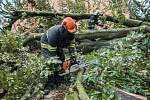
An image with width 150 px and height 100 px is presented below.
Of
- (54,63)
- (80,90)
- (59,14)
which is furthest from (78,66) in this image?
(59,14)

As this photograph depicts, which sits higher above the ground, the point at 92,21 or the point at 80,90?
the point at 92,21

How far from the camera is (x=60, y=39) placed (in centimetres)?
467

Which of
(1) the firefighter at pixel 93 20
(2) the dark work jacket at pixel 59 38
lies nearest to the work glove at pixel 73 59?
(2) the dark work jacket at pixel 59 38

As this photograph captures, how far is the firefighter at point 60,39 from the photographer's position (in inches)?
177

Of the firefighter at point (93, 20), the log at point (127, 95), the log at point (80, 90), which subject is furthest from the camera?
the firefighter at point (93, 20)

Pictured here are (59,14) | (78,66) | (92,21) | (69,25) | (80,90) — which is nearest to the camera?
(80,90)

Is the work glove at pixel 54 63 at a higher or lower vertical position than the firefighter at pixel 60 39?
lower

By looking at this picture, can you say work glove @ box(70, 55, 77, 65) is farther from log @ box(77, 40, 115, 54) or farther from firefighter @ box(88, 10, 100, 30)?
firefighter @ box(88, 10, 100, 30)

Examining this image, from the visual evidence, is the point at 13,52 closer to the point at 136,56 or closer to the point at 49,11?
the point at 49,11

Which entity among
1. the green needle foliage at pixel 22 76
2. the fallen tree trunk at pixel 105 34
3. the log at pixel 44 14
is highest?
the log at pixel 44 14

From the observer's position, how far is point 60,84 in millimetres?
4879

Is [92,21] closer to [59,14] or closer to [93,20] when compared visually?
[93,20]

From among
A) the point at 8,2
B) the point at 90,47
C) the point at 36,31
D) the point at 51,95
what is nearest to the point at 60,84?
the point at 51,95

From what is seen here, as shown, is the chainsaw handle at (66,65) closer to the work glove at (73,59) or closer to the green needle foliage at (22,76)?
the work glove at (73,59)
